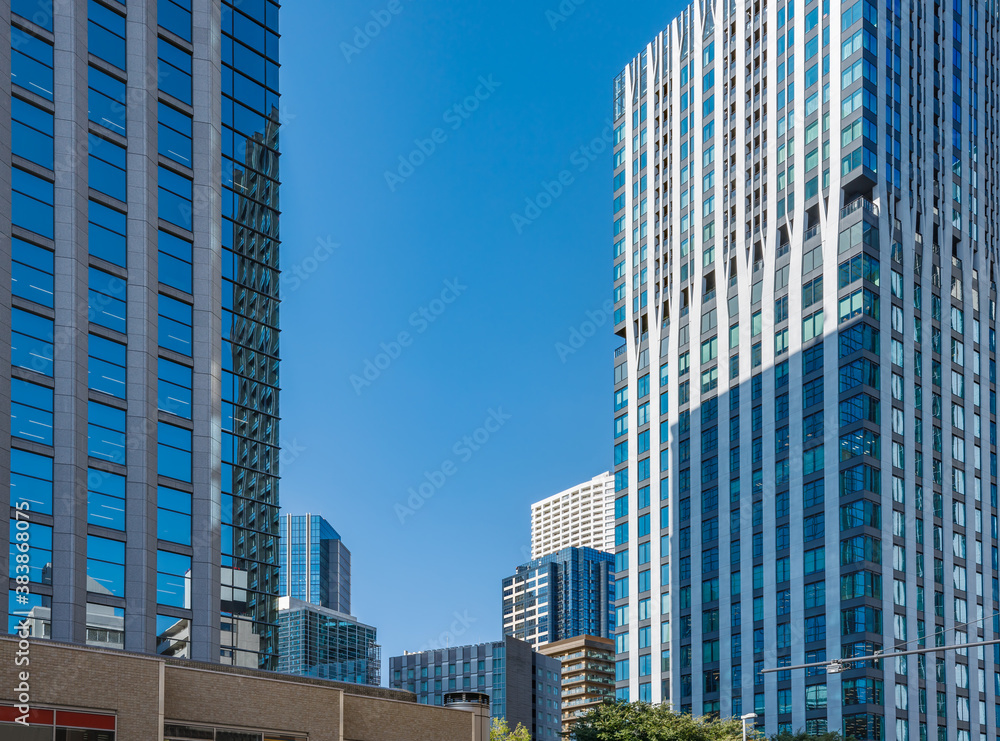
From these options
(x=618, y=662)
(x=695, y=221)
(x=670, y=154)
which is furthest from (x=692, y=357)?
(x=618, y=662)

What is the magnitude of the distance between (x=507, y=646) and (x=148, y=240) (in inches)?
5612

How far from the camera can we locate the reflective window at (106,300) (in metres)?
49.5

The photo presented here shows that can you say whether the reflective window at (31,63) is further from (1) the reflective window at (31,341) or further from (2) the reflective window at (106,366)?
(2) the reflective window at (106,366)

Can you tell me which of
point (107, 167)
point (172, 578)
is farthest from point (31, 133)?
point (172, 578)

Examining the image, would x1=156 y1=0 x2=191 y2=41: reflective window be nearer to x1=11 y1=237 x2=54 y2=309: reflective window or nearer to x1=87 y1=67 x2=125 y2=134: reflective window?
x1=87 y1=67 x2=125 y2=134: reflective window

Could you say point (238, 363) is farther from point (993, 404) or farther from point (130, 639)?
point (993, 404)

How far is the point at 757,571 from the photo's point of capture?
103938mm

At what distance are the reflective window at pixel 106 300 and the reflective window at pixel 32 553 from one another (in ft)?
29.9

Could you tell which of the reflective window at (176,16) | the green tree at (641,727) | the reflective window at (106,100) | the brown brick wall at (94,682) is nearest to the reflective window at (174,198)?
the reflective window at (106,100)

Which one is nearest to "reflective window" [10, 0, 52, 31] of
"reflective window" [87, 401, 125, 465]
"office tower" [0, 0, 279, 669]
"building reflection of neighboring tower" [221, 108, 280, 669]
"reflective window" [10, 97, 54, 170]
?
"office tower" [0, 0, 279, 669]

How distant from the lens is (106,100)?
169 feet

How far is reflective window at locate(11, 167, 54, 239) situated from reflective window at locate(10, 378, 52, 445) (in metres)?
6.45

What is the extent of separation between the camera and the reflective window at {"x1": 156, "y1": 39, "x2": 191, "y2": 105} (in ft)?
181

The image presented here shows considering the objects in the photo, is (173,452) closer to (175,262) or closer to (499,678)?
(175,262)
